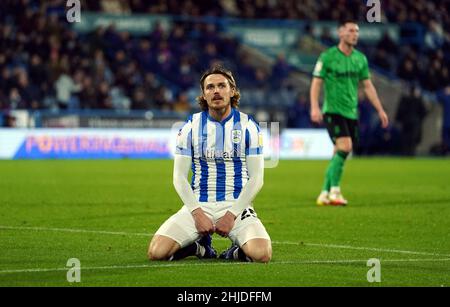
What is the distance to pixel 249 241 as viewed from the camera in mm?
8492

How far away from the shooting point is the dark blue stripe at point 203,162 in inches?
350

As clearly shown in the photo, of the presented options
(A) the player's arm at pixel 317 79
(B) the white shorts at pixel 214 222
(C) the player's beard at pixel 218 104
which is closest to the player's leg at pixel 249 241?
(B) the white shorts at pixel 214 222

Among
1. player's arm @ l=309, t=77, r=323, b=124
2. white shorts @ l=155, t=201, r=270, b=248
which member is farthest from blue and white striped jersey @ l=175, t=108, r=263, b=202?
player's arm @ l=309, t=77, r=323, b=124

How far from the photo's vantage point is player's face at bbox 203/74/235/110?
868 centimetres

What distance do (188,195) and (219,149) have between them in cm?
50

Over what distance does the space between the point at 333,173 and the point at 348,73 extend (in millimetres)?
1395

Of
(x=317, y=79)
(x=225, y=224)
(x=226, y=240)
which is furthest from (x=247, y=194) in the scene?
(x=317, y=79)

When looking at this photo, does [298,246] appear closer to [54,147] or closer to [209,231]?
[209,231]

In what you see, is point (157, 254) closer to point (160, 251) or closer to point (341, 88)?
point (160, 251)

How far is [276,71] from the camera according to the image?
32.2 m

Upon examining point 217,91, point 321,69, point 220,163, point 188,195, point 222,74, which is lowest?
point 188,195

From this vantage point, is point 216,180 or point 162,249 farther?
point 216,180

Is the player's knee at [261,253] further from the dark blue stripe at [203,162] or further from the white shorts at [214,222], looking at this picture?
the dark blue stripe at [203,162]

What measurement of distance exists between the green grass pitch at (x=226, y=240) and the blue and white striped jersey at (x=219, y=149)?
608 mm
